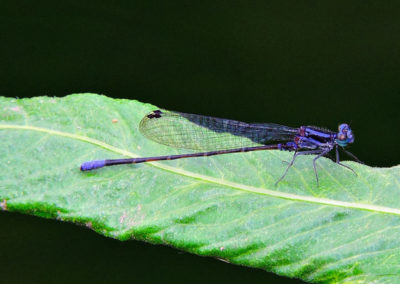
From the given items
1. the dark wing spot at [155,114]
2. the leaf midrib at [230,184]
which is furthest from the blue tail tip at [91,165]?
the dark wing spot at [155,114]

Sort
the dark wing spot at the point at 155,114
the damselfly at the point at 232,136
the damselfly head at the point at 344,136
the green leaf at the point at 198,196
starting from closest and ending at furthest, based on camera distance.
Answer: the green leaf at the point at 198,196, the dark wing spot at the point at 155,114, the damselfly at the point at 232,136, the damselfly head at the point at 344,136

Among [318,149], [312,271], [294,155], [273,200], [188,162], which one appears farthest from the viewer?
[318,149]

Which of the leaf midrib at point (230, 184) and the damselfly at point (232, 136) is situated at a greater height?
the damselfly at point (232, 136)

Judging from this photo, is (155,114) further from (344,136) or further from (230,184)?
(344,136)

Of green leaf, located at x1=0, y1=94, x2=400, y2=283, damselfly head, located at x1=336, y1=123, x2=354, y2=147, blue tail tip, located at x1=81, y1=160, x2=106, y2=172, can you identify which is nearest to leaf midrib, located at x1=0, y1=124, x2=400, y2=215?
green leaf, located at x1=0, y1=94, x2=400, y2=283

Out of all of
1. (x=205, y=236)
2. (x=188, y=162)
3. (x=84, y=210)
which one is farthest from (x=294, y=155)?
(x=84, y=210)

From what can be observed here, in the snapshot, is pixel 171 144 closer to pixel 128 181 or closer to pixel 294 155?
pixel 128 181

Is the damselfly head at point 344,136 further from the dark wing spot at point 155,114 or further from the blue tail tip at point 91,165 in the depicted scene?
the blue tail tip at point 91,165

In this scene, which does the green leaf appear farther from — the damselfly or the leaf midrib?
the damselfly

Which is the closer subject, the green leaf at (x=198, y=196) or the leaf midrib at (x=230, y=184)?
the green leaf at (x=198, y=196)
